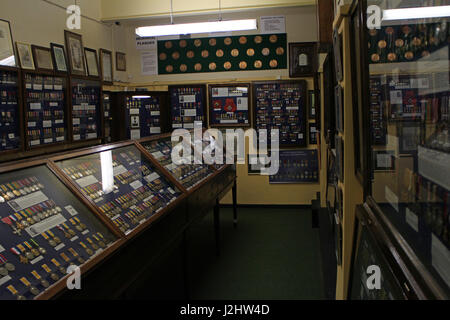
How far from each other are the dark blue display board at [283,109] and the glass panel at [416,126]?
582 cm

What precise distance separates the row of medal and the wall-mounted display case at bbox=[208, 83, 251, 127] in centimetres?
522

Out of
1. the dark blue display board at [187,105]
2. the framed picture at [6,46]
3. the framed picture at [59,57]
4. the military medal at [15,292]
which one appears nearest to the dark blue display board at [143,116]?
the dark blue display board at [187,105]

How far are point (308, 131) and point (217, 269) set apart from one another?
3482 millimetres

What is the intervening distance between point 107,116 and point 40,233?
4988 mm

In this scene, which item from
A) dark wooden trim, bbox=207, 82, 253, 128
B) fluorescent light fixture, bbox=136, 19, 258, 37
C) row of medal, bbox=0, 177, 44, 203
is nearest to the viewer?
row of medal, bbox=0, 177, 44, 203

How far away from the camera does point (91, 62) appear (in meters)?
6.22

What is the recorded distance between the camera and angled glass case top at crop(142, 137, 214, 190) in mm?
3641

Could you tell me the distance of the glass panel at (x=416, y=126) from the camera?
68 centimetres

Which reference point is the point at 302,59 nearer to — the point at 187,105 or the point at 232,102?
the point at 232,102

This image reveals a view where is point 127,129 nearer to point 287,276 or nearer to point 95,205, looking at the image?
point 287,276

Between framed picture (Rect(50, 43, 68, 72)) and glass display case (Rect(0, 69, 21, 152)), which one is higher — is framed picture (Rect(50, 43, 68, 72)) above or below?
above

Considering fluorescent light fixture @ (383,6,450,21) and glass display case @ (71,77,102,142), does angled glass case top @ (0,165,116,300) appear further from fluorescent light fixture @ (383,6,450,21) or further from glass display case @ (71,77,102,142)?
glass display case @ (71,77,102,142)

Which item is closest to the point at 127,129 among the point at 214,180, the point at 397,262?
the point at 214,180

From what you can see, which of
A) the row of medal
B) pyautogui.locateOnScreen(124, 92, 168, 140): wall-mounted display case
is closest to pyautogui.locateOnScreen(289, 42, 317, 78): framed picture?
pyautogui.locateOnScreen(124, 92, 168, 140): wall-mounted display case
